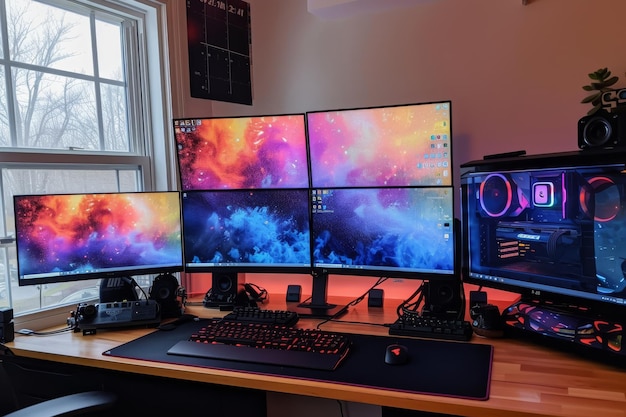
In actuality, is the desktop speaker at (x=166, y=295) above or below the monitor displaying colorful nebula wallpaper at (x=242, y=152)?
below

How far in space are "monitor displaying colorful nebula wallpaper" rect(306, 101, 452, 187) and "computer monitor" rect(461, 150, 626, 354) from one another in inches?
6.8

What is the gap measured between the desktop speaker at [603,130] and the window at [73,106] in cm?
166

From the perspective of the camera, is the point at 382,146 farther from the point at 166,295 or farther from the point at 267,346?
the point at 166,295

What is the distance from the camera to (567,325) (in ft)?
4.36

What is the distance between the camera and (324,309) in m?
1.86

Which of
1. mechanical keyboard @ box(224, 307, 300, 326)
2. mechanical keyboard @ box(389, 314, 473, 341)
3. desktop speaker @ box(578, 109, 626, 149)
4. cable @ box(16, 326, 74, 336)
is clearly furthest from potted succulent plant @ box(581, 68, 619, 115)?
cable @ box(16, 326, 74, 336)

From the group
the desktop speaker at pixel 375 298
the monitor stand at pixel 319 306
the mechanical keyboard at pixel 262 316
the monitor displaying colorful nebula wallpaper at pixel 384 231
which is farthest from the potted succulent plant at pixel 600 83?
the mechanical keyboard at pixel 262 316

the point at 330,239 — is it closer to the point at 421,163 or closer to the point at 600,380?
the point at 421,163

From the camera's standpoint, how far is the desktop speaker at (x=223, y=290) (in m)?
1.99

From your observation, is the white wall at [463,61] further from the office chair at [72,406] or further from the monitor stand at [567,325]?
the office chair at [72,406]

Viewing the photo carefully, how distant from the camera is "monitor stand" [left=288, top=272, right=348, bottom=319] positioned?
181cm


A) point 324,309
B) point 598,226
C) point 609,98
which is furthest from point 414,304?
point 609,98

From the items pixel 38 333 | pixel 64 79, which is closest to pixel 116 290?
pixel 38 333

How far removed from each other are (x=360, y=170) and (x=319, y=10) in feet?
2.11
